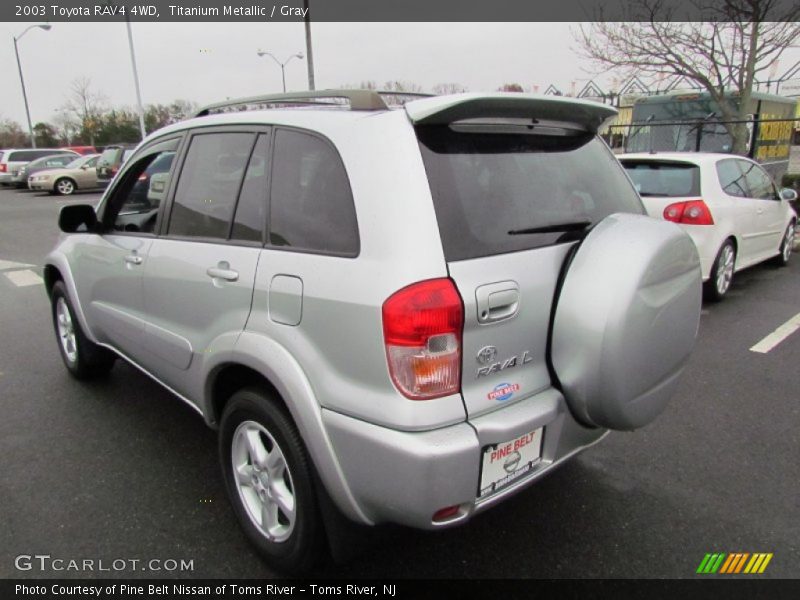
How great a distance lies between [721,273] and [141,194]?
5598 mm

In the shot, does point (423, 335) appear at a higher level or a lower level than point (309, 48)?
lower

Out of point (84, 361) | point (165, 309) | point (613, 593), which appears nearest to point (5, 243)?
point (84, 361)

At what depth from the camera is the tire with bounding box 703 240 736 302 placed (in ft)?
19.4

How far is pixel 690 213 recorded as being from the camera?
5711 mm

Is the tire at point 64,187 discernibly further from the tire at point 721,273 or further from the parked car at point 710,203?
A: the tire at point 721,273

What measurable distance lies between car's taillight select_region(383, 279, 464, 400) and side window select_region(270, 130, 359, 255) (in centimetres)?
29

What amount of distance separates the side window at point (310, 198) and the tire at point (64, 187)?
23.2m

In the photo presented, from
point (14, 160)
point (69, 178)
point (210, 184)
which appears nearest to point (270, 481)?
point (210, 184)

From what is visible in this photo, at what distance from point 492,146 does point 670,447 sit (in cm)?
209

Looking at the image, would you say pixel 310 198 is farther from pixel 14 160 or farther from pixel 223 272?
pixel 14 160

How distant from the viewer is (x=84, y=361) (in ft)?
13.3

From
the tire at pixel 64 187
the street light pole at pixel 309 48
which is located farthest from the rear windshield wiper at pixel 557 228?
the tire at pixel 64 187

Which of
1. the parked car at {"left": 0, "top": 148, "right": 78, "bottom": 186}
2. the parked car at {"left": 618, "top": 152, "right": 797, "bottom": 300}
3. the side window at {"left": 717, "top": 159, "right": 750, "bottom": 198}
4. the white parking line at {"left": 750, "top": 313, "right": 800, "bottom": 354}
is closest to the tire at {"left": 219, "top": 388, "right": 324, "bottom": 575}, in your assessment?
the white parking line at {"left": 750, "top": 313, "right": 800, "bottom": 354}

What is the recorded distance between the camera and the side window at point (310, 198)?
1.97 metres
